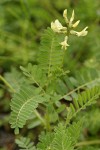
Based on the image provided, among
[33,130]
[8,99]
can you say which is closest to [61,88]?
[33,130]

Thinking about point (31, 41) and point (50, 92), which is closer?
point (50, 92)

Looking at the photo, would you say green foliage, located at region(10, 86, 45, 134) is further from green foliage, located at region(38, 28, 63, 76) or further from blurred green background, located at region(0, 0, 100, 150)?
blurred green background, located at region(0, 0, 100, 150)

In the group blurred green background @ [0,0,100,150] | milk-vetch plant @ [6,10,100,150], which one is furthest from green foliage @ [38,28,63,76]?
blurred green background @ [0,0,100,150]

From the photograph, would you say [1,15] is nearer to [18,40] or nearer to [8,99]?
[18,40]

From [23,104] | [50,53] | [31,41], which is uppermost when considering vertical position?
[31,41]

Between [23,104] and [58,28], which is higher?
[58,28]

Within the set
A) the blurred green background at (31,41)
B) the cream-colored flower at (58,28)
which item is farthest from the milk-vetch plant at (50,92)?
the blurred green background at (31,41)

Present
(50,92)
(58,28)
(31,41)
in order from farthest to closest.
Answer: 1. (31,41)
2. (50,92)
3. (58,28)

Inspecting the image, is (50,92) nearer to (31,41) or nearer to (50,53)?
(50,53)

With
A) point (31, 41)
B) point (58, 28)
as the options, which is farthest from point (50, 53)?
point (31, 41)
